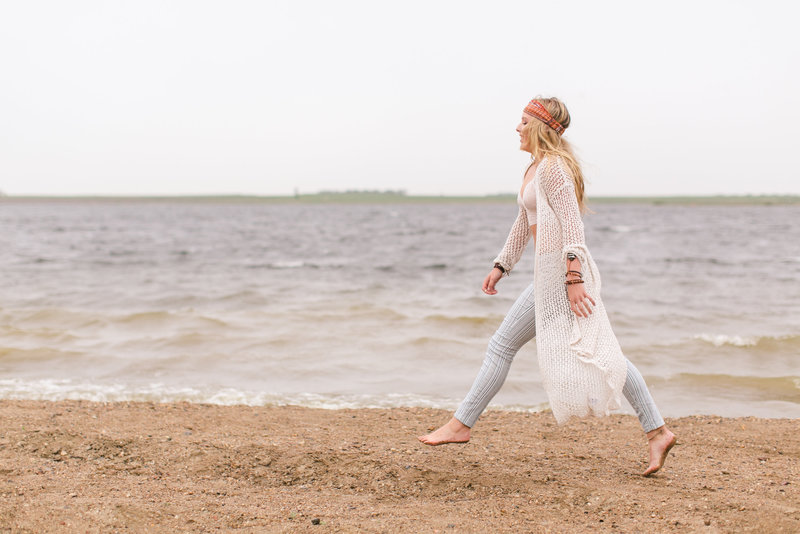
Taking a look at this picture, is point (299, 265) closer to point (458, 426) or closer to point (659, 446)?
point (458, 426)

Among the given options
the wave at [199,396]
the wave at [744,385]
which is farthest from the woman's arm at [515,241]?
the wave at [744,385]

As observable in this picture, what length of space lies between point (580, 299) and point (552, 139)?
858mm

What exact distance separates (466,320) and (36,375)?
611cm

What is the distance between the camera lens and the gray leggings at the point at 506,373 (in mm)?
3471

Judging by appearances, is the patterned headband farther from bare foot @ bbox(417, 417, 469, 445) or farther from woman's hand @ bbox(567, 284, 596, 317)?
bare foot @ bbox(417, 417, 469, 445)

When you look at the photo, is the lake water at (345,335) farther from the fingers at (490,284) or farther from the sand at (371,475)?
the fingers at (490,284)

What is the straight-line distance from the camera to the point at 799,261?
22.3m

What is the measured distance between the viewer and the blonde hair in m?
3.30

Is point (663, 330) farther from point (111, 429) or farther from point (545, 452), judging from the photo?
point (111, 429)

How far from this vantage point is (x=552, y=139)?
11.0 ft

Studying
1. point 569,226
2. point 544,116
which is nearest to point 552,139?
point 544,116

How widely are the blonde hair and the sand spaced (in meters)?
1.56

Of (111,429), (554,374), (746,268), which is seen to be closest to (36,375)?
(111,429)

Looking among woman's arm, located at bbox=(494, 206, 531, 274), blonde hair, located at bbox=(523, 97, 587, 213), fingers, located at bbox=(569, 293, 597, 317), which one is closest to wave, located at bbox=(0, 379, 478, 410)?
woman's arm, located at bbox=(494, 206, 531, 274)
